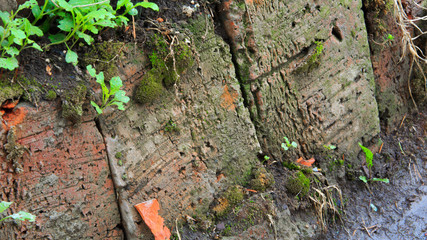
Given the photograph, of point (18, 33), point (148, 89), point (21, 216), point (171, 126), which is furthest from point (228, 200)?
point (18, 33)

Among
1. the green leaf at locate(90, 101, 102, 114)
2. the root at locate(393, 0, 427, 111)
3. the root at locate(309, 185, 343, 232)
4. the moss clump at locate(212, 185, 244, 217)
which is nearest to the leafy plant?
the green leaf at locate(90, 101, 102, 114)

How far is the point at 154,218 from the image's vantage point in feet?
8.25

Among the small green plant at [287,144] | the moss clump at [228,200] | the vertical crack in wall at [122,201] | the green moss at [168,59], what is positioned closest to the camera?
the vertical crack in wall at [122,201]

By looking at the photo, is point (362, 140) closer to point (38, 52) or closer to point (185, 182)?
point (185, 182)

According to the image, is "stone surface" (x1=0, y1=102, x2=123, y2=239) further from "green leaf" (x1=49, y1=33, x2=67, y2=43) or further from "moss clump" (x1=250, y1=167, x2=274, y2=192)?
"moss clump" (x1=250, y1=167, x2=274, y2=192)

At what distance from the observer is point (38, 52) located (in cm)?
221

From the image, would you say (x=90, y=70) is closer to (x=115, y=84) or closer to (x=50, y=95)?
(x=115, y=84)

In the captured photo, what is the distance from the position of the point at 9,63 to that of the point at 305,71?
7.75 ft

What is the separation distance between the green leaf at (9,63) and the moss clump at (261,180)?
185 cm

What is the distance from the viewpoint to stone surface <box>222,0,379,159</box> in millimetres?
3078

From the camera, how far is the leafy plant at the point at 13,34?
196 cm

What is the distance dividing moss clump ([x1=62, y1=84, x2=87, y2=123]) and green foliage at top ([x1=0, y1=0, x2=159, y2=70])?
0.16 m

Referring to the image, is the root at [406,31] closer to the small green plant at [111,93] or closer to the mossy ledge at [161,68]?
the mossy ledge at [161,68]

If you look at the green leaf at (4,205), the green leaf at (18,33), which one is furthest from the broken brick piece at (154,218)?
the green leaf at (18,33)
